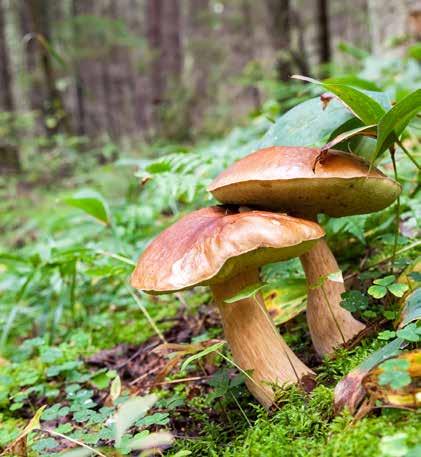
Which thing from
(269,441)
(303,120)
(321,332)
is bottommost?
(269,441)

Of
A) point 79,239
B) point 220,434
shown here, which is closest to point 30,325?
point 79,239

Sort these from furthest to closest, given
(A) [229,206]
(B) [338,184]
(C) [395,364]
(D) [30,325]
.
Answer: (D) [30,325] → (A) [229,206] → (B) [338,184] → (C) [395,364]

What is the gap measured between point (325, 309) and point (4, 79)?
1243cm

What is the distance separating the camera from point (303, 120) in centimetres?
190

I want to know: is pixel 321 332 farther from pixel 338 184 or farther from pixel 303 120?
pixel 303 120

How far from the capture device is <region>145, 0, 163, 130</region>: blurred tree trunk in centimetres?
1122

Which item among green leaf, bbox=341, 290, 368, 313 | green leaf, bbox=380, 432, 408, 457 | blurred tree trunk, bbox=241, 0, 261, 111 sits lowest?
green leaf, bbox=380, 432, 408, 457

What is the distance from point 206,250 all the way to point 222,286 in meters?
0.27

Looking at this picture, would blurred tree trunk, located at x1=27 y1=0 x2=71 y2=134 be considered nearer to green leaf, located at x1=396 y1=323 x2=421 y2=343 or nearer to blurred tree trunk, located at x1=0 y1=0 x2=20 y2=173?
blurred tree trunk, located at x1=0 y1=0 x2=20 y2=173

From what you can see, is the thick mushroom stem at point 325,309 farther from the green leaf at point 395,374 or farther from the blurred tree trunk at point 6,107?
the blurred tree trunk at point 6,107

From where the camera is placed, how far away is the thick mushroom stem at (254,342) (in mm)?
1640

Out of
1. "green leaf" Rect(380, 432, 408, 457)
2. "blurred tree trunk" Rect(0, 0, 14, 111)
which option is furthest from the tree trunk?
"blurred tree trunk" Rect(0, 0, 14, 111)

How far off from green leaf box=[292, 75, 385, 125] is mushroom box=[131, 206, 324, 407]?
16.7 inches

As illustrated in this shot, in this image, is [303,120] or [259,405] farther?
[303,120]
